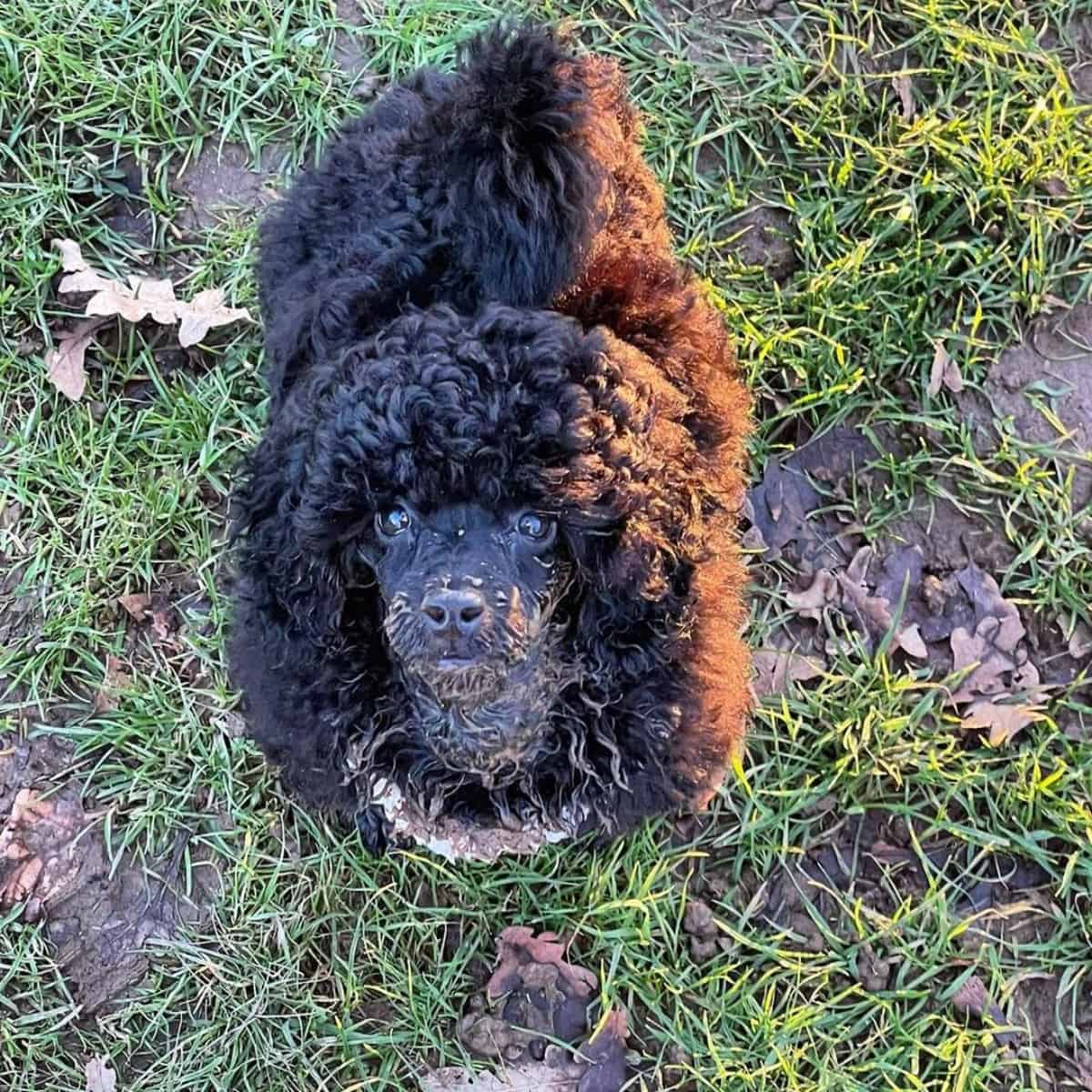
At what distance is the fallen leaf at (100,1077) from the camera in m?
2.83

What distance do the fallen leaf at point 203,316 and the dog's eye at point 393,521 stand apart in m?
1.39

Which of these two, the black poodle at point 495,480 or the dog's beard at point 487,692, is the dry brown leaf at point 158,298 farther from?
the dog's beard at point 487,692

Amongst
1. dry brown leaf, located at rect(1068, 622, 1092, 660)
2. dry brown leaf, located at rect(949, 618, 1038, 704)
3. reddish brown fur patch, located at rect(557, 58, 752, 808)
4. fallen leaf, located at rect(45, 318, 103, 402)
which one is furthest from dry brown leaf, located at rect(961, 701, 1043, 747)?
fallen leaf, located at rect(45, 318, 103, 402)

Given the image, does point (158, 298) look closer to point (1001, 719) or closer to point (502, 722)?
point (502, 722)

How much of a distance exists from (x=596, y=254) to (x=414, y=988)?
1.64m

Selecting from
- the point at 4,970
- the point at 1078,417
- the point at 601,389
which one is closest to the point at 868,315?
the point at 1078,417

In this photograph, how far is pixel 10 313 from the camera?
10.4 ft

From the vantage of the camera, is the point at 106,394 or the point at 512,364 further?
the point at 106,394

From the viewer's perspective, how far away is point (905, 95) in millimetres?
3205

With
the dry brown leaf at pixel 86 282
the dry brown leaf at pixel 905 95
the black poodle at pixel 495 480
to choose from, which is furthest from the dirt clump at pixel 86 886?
the dry brown leaf at pixel 905 95

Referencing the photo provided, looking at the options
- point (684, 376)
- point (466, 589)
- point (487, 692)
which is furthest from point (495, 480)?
point (684, 376)

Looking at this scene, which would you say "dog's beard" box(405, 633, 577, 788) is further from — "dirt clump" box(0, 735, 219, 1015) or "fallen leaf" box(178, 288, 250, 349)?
"fallen leaf" box(178, 288, 250, 349)

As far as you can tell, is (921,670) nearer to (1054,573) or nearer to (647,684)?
(1054,573)

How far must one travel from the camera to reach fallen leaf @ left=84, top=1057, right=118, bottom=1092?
2826mm
